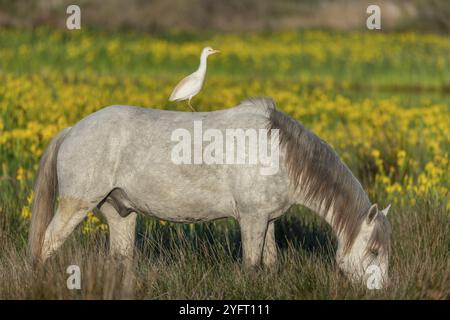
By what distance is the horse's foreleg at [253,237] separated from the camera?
6.98 metres

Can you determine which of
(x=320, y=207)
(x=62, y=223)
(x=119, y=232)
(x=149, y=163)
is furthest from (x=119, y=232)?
(x=320, y=207)

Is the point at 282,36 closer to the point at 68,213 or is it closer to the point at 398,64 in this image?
the point at 398,64

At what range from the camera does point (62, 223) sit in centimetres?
737

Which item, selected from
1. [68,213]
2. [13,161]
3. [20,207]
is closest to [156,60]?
[13,161]

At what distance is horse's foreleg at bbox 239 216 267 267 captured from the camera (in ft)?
22.9

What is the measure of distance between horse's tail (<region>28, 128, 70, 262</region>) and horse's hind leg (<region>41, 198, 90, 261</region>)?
0.16 meters

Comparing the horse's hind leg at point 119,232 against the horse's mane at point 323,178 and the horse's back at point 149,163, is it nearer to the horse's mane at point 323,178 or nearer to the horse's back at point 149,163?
the horse's back at point 149,163

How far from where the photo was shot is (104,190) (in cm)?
726

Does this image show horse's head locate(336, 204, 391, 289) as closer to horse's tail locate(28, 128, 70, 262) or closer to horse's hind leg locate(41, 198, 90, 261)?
horse's hind leg locate(41, 198, 90, 261)

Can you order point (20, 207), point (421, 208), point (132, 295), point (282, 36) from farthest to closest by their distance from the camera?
point (282, 36) → point (20, 207) → point (421, 208) → point (132, 295)

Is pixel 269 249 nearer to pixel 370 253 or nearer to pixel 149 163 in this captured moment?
pixel 370 253
